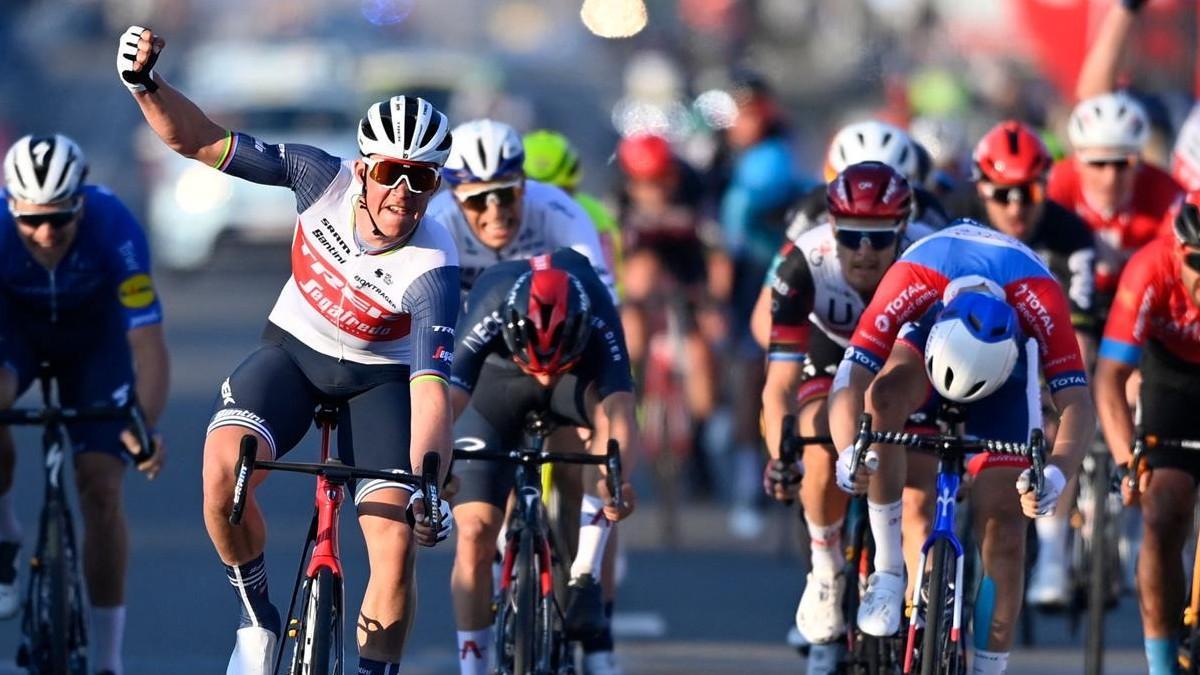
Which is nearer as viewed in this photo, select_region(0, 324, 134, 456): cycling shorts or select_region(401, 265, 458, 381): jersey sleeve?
select_region(401, 265, 458, 381): jersey sleeve

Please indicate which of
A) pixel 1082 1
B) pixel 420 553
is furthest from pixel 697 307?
pixel 1082 1

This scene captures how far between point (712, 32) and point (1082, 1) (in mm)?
28674

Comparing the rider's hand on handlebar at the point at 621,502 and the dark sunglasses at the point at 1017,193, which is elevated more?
the dark sunglasses at the point at 1017,193

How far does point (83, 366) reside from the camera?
991cm

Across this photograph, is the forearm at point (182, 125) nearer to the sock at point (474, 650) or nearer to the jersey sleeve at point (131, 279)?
A: the jersey sleeve at point (131, 279)

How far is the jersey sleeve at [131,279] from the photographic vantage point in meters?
9.67

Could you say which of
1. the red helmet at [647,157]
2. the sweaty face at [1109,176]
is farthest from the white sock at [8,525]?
the red helmet at [647,157]

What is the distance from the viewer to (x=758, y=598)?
513 inches

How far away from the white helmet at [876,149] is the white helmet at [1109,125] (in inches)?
37.6

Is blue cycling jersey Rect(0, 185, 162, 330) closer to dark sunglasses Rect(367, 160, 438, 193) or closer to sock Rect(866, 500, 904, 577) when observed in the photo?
dark sunglasses Rect(367, 160, 438, 193)

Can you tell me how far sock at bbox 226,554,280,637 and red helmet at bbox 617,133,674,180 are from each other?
8.00 metres

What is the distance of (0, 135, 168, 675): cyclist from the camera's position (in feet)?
31.3

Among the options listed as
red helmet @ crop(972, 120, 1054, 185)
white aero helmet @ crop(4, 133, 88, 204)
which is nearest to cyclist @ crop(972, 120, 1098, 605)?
red helmet @ crop(972, 120, 1054, 185)

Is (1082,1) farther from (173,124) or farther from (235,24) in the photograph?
(235,24)
